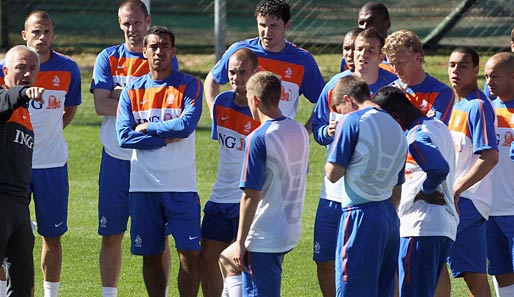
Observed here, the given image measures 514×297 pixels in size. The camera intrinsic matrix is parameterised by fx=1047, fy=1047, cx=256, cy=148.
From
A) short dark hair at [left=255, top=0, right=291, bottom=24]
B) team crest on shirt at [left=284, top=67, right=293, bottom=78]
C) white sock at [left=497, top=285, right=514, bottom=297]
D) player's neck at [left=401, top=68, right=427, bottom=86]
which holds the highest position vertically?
short dark hair at [left=255, top=0, right=291, bottom=24]

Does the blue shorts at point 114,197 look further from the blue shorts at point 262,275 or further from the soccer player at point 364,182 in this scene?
the soccer player at point 364,182

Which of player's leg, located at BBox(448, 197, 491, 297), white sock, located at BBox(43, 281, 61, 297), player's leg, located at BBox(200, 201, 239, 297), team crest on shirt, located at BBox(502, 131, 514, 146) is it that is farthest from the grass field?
team crest on shirt, located at BBox(502, 131, 514, 146)

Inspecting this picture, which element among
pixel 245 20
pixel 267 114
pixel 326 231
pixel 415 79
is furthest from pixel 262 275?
pixel 245 20

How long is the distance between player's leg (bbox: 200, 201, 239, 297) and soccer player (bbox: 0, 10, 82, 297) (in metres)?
A: 1.30

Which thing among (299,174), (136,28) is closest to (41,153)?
(136,28)

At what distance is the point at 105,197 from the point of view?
27.9ft

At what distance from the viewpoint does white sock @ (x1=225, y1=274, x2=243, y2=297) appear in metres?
7.19

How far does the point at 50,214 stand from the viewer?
8.43 m

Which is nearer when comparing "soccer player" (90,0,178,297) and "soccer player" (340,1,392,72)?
"soccer player" (90,0,178,297)

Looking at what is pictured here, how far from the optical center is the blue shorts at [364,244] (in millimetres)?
6391

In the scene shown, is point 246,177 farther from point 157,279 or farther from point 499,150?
point 499,150

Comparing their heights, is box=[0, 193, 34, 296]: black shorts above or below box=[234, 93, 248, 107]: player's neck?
below

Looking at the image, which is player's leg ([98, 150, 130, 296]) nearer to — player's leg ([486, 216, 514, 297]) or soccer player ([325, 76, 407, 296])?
soccer player ([325, 76, 407, 296])

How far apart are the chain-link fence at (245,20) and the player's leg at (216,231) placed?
1129cm
